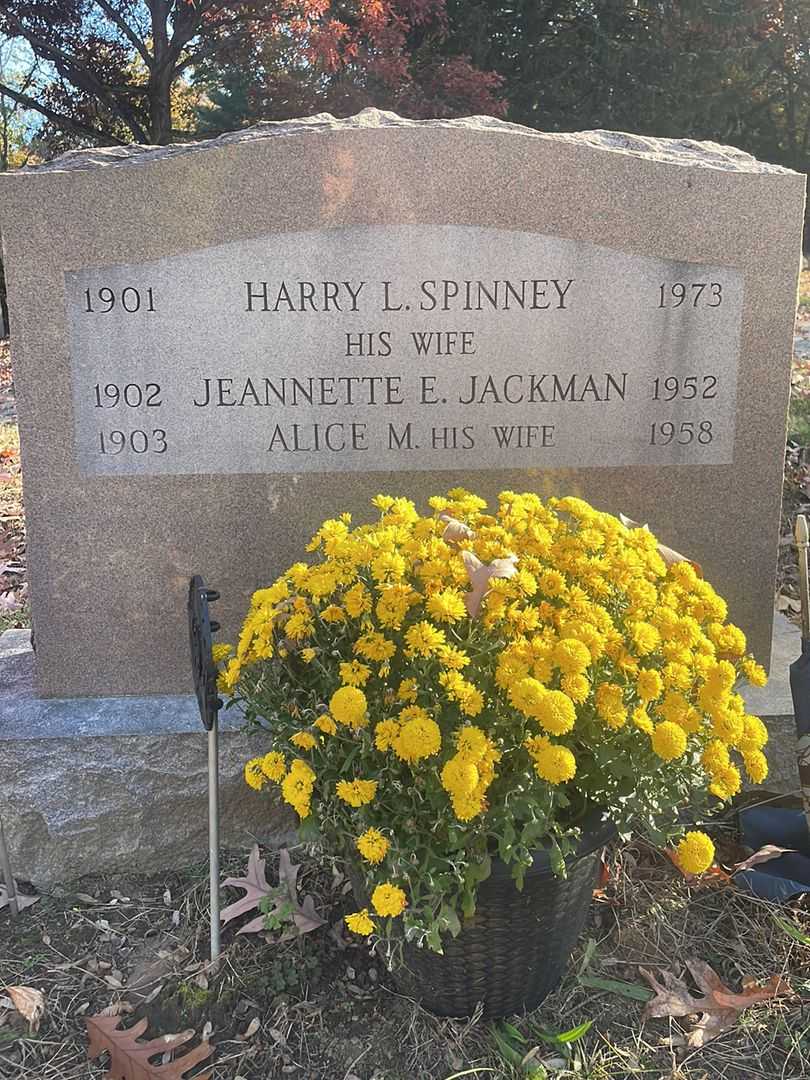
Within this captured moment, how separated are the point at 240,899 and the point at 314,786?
0.82 meters

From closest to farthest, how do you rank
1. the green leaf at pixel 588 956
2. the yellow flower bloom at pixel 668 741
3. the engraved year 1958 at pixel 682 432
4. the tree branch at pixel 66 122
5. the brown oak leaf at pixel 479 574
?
1. the yellow flower bloom at pixel 668 741
2. the brown oak leaf at pixel 479 574
3. the green leaf at pixel 588 956
4. the engraved year 1958 at pixel 682 432
5. the tree branch at pixel 66 122

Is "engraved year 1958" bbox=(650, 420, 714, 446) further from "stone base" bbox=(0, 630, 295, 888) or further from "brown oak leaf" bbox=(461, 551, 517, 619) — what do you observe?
"stone base" bbox=(0, 630, 295, 888)

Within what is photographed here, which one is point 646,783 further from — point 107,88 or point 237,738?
point 107,88

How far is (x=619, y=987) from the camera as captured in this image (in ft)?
7.47

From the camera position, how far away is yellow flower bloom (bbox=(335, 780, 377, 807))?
1.81 metres

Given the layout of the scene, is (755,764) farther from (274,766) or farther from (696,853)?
(274,766)

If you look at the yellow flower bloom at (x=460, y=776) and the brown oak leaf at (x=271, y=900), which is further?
the brown oak leaf at (x=271, y=900)

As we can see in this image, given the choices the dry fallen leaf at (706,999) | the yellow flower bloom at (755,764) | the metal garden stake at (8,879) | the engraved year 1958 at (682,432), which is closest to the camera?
the yellow flower bloom at (755,764)

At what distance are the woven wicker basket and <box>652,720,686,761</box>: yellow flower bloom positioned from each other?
0.28m

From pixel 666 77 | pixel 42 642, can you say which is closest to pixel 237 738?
pixel 42 642

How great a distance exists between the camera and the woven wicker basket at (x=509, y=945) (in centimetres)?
199

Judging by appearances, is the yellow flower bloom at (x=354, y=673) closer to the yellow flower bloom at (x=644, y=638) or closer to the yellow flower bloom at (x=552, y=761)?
the yellow flower bloom at (x=552, y=761)

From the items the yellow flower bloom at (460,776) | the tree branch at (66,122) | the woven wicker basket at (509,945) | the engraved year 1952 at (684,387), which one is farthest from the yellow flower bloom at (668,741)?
the tree branch at (66,122)

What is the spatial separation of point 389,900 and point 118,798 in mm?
1273
